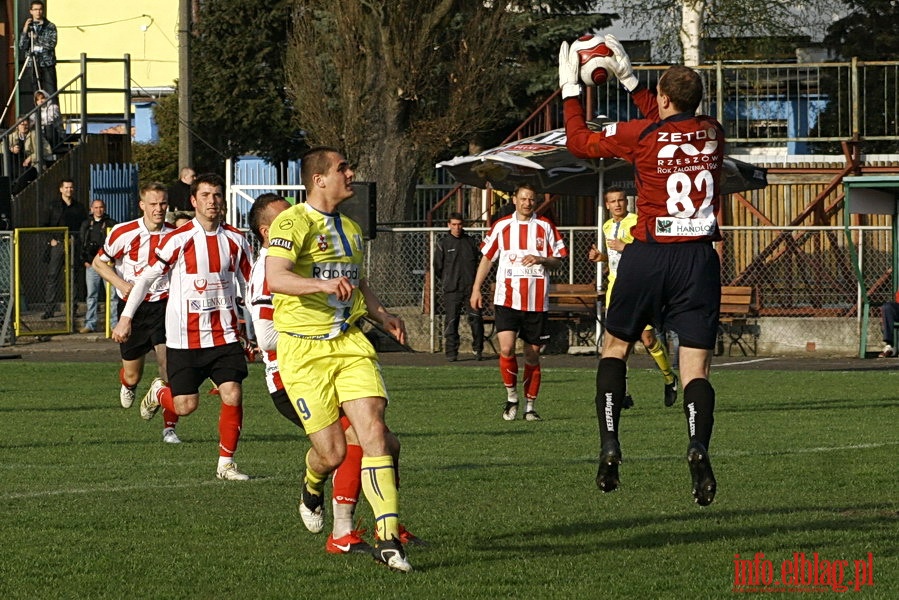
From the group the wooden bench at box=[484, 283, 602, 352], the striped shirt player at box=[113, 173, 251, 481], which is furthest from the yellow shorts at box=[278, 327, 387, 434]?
the wooden bench at box=[484, 283, 602, 352]

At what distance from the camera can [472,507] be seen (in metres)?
9.20

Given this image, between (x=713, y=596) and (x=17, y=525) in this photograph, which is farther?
(x=17, y=525)

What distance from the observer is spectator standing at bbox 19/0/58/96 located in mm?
32094

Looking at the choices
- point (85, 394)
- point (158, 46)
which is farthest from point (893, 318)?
point (158, 46)

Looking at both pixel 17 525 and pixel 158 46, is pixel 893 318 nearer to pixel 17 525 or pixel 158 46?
pixel 17 525

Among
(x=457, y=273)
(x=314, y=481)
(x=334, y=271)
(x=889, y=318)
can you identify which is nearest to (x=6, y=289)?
(x=457, y=273)

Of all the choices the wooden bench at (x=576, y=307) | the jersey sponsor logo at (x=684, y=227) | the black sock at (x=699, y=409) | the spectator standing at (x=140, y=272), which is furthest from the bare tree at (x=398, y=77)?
the black sock at (x=699, y=409)

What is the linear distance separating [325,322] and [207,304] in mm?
3949

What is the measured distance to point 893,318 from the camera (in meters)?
22.9

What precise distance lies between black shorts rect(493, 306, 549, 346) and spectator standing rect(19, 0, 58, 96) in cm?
1885

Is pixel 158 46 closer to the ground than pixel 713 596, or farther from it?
farther from it

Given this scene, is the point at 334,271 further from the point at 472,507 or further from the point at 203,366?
the point at 203,366

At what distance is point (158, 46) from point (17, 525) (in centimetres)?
5186

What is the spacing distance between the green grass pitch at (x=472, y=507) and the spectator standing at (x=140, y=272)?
22.7 inches
